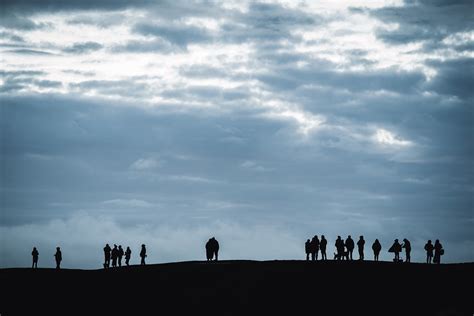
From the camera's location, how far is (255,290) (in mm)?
46094

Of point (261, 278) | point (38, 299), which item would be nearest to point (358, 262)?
point (261, 278)

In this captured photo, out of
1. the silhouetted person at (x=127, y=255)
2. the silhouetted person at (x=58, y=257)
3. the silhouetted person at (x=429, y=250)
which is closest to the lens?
the silhouetted person at (x=429, y=250)

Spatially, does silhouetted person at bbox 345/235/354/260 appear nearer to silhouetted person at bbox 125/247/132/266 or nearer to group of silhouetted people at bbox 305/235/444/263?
group of silhouetted people at bbox 305/235/444/263

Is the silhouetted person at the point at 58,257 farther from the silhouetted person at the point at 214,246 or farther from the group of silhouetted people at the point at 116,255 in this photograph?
the silhouetted person at the point at 214,246

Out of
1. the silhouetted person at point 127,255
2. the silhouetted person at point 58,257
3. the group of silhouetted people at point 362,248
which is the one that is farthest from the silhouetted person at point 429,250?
the silhouetted person at point 58,257

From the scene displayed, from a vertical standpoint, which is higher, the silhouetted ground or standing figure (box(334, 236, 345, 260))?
standing figure (box(334, 236, 345, 260))

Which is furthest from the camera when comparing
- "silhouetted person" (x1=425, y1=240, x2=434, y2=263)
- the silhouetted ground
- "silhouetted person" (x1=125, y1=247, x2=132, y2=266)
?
"silhouetted person" (x1=125, y1=247, x2=132, y2=266)

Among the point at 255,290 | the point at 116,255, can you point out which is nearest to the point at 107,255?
the point at 116,255

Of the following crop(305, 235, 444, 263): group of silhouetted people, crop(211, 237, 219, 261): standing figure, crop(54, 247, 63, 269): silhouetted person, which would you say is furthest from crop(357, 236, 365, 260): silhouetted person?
crop(54, 247, 63, 269): silhouetted person

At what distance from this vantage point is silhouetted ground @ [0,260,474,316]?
42781 mm

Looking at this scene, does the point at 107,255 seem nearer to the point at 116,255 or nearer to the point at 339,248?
the point at 116,255

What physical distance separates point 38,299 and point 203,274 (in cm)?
1096

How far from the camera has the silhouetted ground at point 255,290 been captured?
1684 inches

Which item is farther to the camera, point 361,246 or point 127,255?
point 127,255
